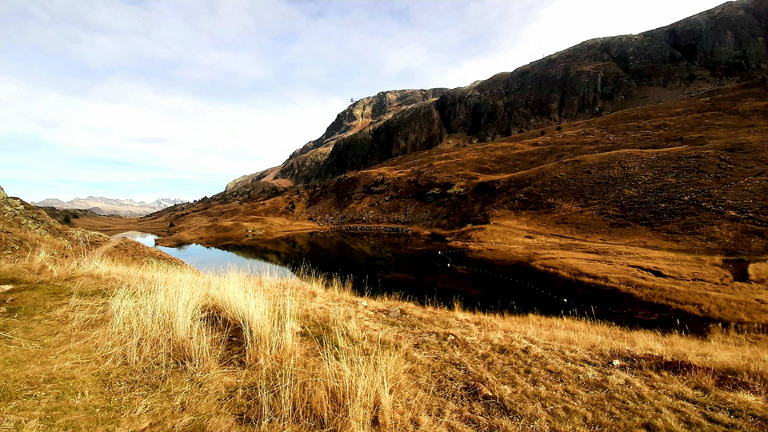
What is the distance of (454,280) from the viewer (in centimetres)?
2172

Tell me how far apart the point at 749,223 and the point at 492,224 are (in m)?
21.3

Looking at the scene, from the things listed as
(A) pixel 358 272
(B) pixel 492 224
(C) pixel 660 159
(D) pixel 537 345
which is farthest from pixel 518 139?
(D) pixel 537 345

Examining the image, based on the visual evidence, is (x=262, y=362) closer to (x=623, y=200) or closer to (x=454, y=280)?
(x=454, y=280)

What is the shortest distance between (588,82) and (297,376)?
403ft

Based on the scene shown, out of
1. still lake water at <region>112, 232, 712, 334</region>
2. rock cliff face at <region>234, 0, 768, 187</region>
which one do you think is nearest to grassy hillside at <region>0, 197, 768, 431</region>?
still lake water at <region>112, 232, 712, 334</region>

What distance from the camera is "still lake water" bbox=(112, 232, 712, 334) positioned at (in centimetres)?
1477

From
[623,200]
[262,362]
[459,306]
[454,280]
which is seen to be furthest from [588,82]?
[262,362]

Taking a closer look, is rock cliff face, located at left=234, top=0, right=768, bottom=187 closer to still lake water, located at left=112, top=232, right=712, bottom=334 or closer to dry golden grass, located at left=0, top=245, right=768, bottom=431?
still lake water, located at left=112, top=232, right=712, bottom=334

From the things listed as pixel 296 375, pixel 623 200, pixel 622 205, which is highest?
pixel 296 375

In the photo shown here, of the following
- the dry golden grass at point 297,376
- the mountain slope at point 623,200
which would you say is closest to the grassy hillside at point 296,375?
the dry golden grass at point 297,376

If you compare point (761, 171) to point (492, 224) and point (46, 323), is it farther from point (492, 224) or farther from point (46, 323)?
point (46, 323)

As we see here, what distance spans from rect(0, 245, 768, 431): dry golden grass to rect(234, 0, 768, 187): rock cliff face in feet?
351

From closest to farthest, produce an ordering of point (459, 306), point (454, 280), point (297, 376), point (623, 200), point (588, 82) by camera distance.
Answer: point (297, 376), point (459, 306), point (454, 280), point (623, 200), point (588, 82)

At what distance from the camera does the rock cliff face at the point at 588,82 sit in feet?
274
